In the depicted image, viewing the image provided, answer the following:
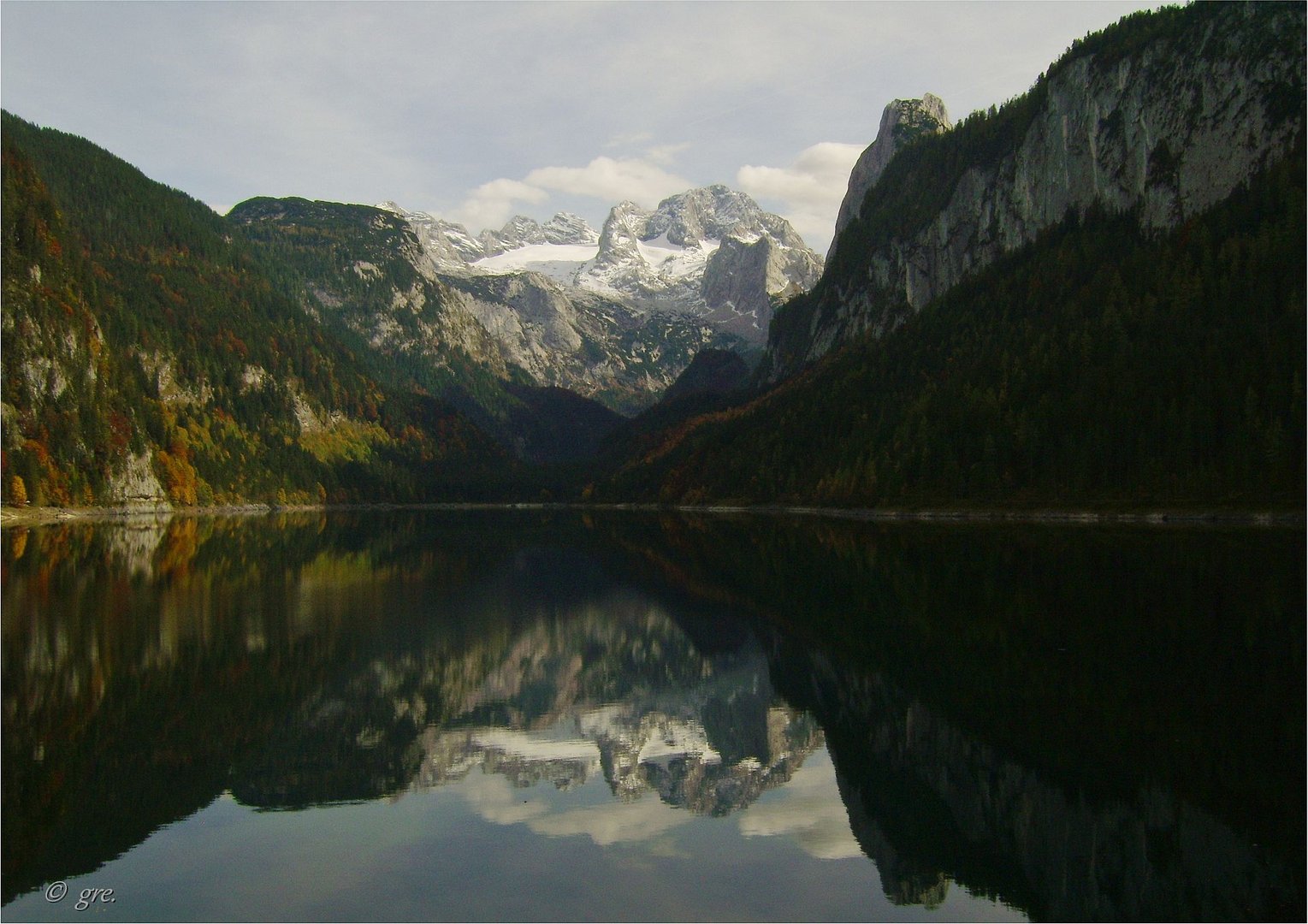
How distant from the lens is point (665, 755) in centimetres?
2969

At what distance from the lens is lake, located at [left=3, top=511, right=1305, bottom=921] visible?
64.2 feet

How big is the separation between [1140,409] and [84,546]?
123201 mm

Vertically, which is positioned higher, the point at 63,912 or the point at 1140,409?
the point at 1140,409

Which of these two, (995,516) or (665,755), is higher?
(995,516)

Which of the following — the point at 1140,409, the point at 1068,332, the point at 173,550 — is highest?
the point at 1068,332

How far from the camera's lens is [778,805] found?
25047 mm

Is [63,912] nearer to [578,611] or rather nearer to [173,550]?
[578,611]

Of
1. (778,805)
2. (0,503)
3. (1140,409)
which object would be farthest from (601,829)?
(0,503)

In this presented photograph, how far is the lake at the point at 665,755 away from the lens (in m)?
19.6

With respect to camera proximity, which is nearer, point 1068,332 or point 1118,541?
point 1118,541

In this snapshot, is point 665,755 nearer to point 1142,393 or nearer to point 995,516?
point 995,516

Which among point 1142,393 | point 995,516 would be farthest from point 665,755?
point 1142,393

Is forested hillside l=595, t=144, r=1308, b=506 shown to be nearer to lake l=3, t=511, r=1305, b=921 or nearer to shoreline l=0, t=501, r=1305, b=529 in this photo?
shoreline l=0, t=501, r=1305, b=529

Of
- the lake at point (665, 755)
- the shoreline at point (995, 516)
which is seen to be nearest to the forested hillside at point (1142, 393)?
the shoreline at point (995, 516)
